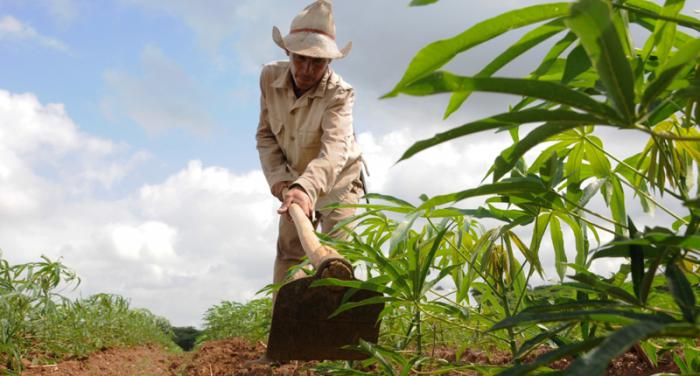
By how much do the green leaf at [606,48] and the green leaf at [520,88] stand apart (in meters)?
0.02

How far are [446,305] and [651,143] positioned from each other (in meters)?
0.70

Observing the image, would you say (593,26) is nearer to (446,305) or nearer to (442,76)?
(442,76)

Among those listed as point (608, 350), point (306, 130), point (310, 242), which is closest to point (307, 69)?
point (306, 130)

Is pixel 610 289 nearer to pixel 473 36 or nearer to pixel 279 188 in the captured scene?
pixel 473 36

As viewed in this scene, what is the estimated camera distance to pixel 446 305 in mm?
1938

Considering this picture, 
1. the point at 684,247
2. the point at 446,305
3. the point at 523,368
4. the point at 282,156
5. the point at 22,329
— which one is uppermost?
the point at 282,156

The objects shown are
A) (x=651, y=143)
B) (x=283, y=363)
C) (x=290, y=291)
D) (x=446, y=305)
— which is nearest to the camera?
(x=651, y=143)

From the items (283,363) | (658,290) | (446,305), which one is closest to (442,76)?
(658,290)

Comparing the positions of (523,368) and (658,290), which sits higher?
(658,290)

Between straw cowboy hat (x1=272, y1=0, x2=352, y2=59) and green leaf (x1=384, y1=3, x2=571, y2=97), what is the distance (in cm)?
243

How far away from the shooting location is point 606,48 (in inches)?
30.4

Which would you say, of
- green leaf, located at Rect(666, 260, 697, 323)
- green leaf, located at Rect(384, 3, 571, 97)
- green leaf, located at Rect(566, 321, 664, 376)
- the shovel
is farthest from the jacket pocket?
green leaf, located at Rect(566, 321, 664, 376)

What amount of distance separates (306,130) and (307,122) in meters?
0.04

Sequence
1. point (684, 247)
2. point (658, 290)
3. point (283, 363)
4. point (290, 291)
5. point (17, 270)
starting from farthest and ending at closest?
point (17, 270) < point (283, 363) < point (290, 291) < point (658, 290) < point (684, 247)
